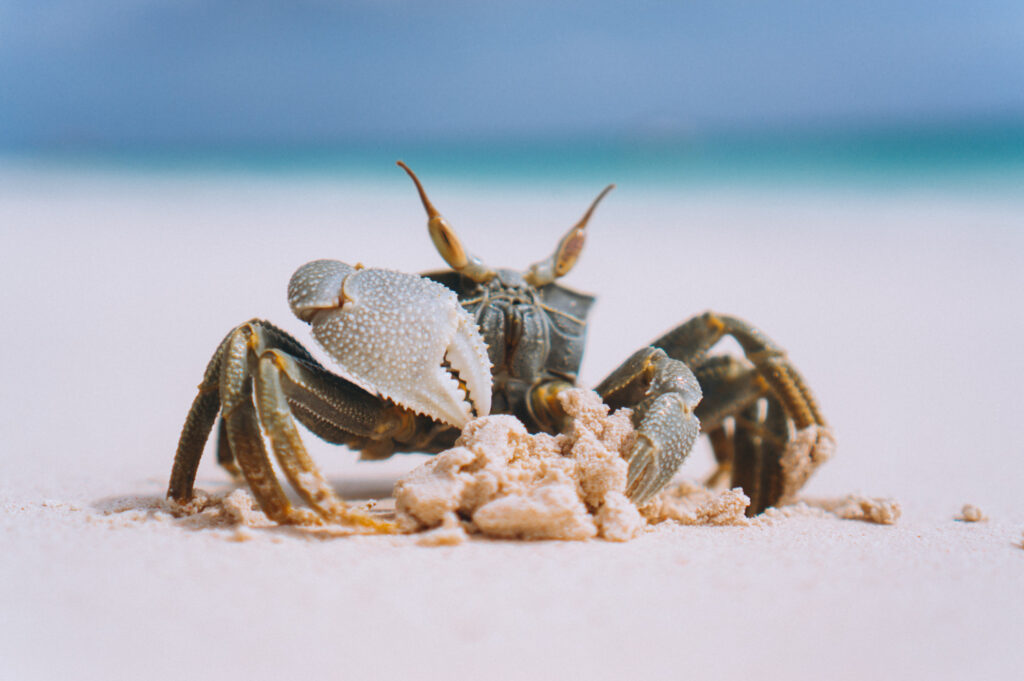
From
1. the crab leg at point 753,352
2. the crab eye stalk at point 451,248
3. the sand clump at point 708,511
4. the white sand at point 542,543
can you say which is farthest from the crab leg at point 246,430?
the crab leg at point 753,352

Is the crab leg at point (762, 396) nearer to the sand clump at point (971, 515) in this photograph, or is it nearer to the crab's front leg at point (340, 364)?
the sand clump at point (971, 515)

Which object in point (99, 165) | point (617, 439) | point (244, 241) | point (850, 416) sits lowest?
point (850, 416)

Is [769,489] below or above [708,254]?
below

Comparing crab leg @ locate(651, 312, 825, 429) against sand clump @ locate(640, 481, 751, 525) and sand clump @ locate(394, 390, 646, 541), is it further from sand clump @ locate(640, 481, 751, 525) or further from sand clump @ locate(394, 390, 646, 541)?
sand clump @ locate(394, 390, 646, 541)

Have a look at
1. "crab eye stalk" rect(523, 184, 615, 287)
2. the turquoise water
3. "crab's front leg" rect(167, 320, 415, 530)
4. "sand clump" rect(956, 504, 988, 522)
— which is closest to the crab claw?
"crab's front leg" rect(167, 320, 415, 530)

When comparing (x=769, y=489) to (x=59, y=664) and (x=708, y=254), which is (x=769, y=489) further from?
(x=708, y=254)

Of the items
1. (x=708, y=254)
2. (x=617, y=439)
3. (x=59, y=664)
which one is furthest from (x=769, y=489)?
(x=708, y=254)

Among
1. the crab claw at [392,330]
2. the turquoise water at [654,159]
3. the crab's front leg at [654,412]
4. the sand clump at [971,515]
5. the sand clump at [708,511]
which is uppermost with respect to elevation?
the turquoise water at [654,159]
